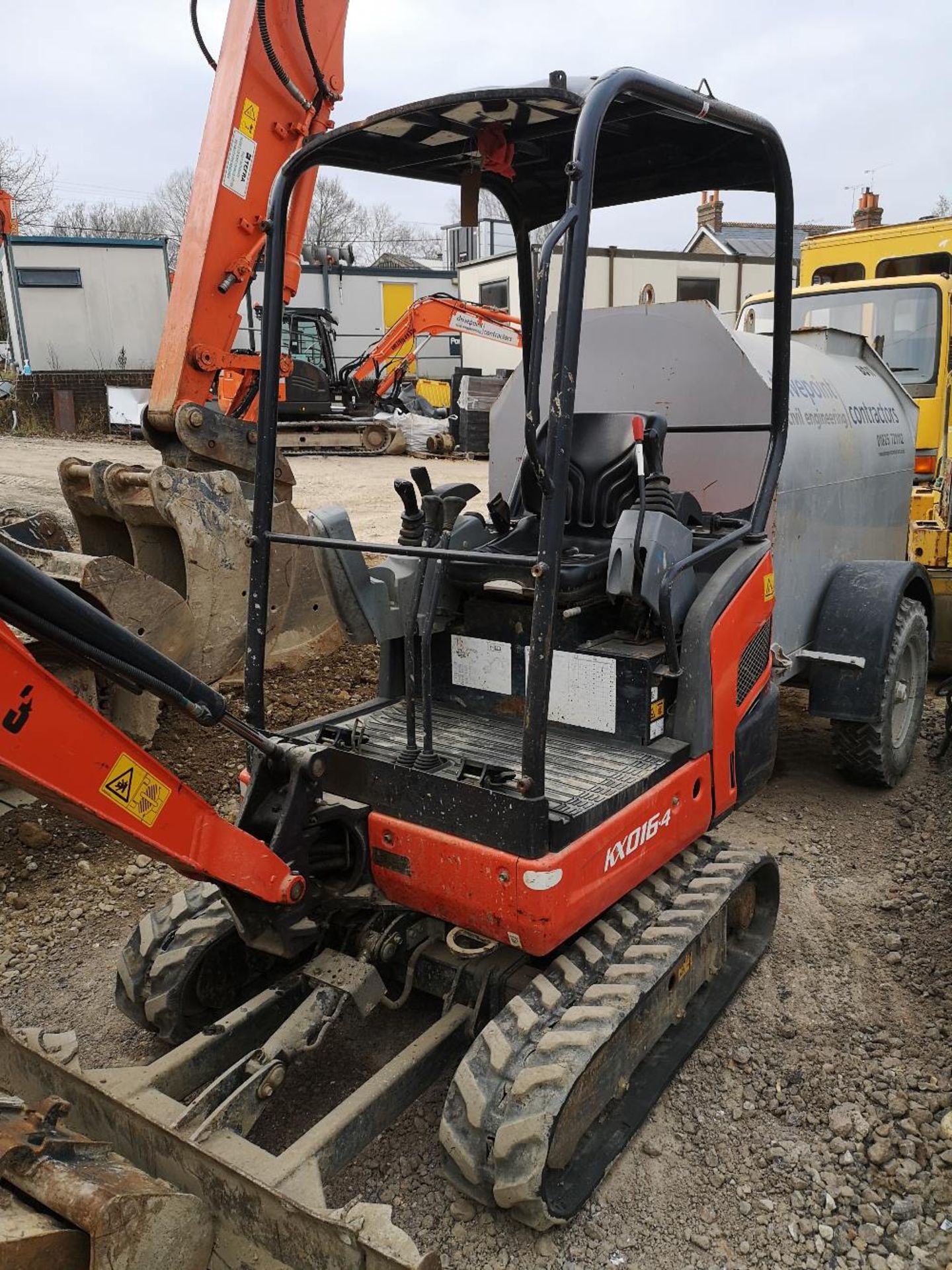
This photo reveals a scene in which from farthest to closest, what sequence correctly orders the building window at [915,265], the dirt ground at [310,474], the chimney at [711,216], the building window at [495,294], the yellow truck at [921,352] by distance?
the chimney at [711,216]
the building window at [495,294]
the dirt ground at [310,474]
the building window at [915,265]
the yellow truck at [921,352]

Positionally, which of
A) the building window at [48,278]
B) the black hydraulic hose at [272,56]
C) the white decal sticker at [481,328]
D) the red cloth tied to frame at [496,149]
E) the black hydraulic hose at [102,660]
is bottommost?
the black hydraulic hose at [102,660]

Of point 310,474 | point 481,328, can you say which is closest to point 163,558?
point 310,474

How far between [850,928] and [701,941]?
108 centimetres

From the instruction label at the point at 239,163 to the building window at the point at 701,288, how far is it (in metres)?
19.1

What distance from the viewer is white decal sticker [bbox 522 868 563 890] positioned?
8.12 feet

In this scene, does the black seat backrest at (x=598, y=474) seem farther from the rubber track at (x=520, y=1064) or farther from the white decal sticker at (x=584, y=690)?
the rubber track at (x=520, y=1064)

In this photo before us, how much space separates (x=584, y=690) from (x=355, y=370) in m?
16.7

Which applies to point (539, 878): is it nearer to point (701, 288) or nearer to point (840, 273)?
point (840, 273)

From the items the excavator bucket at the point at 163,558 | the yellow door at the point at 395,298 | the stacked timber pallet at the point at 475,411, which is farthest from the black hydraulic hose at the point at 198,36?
the yellow door at the point at 395,298

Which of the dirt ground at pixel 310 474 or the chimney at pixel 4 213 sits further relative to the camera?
the dirt ground at pixel 310 474

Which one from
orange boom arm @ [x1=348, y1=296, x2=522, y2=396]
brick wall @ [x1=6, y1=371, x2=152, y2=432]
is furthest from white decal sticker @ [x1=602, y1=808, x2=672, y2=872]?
brick wall @ [x1=6, y1=371, x2=152, y2=432]

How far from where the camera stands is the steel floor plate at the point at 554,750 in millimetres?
2783

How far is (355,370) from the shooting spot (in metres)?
18.9

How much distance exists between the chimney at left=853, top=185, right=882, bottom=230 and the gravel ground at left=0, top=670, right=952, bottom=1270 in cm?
1262
